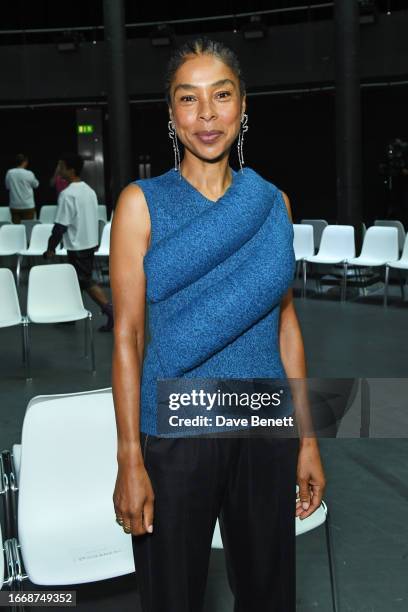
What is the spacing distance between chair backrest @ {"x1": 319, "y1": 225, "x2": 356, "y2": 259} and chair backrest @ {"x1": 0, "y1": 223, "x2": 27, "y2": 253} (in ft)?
13.7

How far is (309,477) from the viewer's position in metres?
1.92

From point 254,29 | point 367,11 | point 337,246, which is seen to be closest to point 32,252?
point 337,246

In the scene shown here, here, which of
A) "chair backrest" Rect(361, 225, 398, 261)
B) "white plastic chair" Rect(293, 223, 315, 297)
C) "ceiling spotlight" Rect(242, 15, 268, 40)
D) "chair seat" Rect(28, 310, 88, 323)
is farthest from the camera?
"ceiling spotlight" Rect(242, 15, 268, 40)

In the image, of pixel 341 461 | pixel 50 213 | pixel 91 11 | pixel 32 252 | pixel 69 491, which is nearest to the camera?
pixel 69 491

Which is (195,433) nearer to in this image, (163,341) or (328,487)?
(163,341)

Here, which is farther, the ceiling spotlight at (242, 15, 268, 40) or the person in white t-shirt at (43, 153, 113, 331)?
the ceiling spotlight at (242, 15, 268, 40)

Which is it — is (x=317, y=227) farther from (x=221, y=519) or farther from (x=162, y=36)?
(x=221, y=519)

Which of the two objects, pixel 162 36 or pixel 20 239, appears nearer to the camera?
pixel 20 239

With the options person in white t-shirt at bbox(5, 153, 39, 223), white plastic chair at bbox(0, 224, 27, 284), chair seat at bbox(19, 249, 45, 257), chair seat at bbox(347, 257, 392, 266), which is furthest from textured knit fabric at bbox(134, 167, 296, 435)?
person in white t-shirt at bbox(5, 153, 39, 223)

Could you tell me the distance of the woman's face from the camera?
1765mm

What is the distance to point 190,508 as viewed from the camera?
174 centimetres

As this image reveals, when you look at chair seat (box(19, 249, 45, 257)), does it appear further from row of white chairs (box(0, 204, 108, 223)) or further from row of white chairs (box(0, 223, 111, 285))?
row of white chairs (box(0, 204, 108, 223))

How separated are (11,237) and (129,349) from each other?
32.0ft

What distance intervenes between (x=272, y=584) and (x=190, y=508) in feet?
1.00
